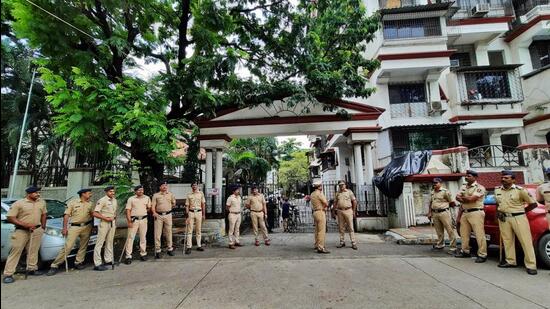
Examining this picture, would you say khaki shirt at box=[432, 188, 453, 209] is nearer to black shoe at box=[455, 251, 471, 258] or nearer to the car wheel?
black shoe at box=[455, 251, 471, 258]

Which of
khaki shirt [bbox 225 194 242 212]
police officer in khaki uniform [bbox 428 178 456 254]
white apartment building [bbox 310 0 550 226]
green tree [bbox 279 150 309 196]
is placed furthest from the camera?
green tree [bbox 279 150 309 196]

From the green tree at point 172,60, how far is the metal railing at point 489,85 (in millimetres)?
8026

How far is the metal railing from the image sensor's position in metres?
15.1

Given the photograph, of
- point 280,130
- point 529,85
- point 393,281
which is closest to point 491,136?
point 529,85

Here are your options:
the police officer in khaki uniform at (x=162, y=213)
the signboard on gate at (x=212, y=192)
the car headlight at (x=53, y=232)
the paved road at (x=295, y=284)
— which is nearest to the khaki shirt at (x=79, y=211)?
the car headlight at (x=53, y=232)

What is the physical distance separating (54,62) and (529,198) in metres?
11.3

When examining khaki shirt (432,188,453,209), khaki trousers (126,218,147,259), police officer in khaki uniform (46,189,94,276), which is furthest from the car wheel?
police officer in khaki uniform (46,189,94,276)

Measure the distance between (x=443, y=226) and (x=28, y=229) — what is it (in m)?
9.01

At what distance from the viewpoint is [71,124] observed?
6.92m

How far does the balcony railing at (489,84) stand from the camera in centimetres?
1503

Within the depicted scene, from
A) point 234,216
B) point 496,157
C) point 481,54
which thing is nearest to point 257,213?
point 234,216

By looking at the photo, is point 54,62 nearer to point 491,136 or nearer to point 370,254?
point 370,254

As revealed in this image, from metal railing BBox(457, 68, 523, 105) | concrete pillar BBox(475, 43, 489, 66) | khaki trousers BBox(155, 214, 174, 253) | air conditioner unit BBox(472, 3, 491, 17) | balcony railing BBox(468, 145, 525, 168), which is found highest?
air conditioner unit BBox(472, 3, 491, 17)

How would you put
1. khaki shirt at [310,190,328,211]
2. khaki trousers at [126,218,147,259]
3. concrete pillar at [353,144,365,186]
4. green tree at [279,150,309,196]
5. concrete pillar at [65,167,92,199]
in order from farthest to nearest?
1. green tree at [279,150,309,196]
2. concrete pillar at [353,144,365,186]
3. concrete pillar at [65,167,92,199]
4. khaki shirt at [310,190,328,211]
5. khaki trousers at [126,218,147,259]
